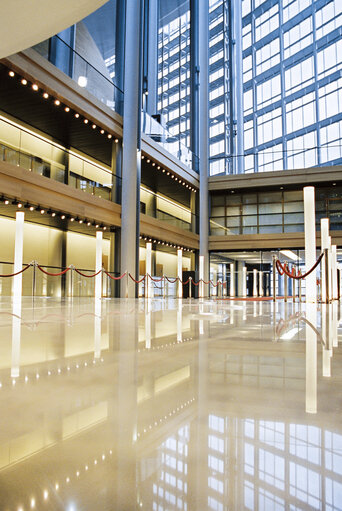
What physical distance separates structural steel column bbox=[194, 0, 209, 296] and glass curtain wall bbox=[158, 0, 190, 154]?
584cm

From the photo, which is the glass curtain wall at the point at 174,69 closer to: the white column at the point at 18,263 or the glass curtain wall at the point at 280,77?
the glass curtain wall at the point at 280,77

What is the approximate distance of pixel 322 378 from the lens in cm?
212

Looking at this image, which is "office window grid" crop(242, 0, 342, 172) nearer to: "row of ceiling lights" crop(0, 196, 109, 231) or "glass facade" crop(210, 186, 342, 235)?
"glass facade" crop(210, 186, 342, 235)

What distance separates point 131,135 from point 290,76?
25.0 metres

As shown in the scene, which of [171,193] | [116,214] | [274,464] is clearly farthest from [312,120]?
[274,464]

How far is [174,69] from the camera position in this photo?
1438 inches

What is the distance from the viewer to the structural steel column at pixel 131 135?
18672mm

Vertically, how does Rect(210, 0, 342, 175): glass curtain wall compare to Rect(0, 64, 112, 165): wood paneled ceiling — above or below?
above

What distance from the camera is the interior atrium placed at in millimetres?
1051

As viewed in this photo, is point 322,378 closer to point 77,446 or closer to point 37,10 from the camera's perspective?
point 77,446

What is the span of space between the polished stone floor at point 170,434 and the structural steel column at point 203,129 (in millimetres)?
25374

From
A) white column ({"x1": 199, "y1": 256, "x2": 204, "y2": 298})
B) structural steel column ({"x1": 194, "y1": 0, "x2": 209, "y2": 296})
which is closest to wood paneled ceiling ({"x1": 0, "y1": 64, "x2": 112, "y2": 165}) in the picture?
structural steel column ({"x1": 194, "y1": 0, "x2": 209, "y2": 296})

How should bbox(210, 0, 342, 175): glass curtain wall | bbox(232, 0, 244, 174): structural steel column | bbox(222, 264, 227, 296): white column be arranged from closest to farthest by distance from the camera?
bbox(222, 264, 227, 296): white column
bbox(210, 0, 342, 175): glass curtain wall
bbox(232, 0, 244, 174): structural steel column

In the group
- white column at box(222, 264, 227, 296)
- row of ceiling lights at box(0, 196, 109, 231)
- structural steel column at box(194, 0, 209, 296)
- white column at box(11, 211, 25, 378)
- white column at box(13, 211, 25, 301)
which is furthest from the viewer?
white column at box(222, 264, 227, 296)
